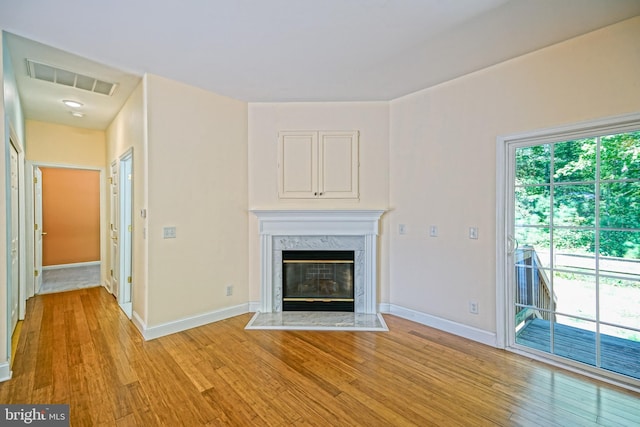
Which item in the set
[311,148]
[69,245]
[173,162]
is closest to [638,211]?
[311,148]

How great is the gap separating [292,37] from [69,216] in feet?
23.5

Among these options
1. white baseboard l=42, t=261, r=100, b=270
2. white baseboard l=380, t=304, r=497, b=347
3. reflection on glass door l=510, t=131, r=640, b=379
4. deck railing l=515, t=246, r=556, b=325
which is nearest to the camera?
reflection on glass door l=510, t=131, r=640, b=379

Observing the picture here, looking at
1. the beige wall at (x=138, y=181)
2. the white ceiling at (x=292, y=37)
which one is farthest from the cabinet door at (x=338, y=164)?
the beige wall at (x=138, y=181)

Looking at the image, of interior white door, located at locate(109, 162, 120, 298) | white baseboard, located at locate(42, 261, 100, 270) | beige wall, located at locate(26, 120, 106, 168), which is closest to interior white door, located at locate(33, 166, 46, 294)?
beige wall, located at locate(26, 120, 106, 168)

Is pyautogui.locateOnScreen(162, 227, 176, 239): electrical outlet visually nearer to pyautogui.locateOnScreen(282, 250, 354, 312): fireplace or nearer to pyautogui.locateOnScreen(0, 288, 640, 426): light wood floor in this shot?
pyautogui.locateOnScreen(0, 288, 640, 426): light wood floor

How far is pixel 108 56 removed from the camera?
2.50 m

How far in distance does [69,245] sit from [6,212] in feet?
17.8

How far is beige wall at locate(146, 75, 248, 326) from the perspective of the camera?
114 inches

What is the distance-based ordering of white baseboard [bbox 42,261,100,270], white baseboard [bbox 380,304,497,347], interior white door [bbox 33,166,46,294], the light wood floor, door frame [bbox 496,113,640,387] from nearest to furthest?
the light wood floor < door frame [bbox 496,113,640,387] < white baseboard [bbox 380,304,497,347] < interior white door [bbox 33,166,46,294] < white baseboard [bbox 42,261,100,270]

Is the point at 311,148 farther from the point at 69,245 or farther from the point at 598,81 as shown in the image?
the point at 69,245

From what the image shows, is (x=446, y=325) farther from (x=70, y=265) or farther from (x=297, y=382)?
(x=70, y=265)

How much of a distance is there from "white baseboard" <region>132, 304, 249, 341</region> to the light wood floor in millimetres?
101

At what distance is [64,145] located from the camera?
445cm

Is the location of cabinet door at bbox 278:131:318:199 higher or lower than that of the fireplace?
higher
